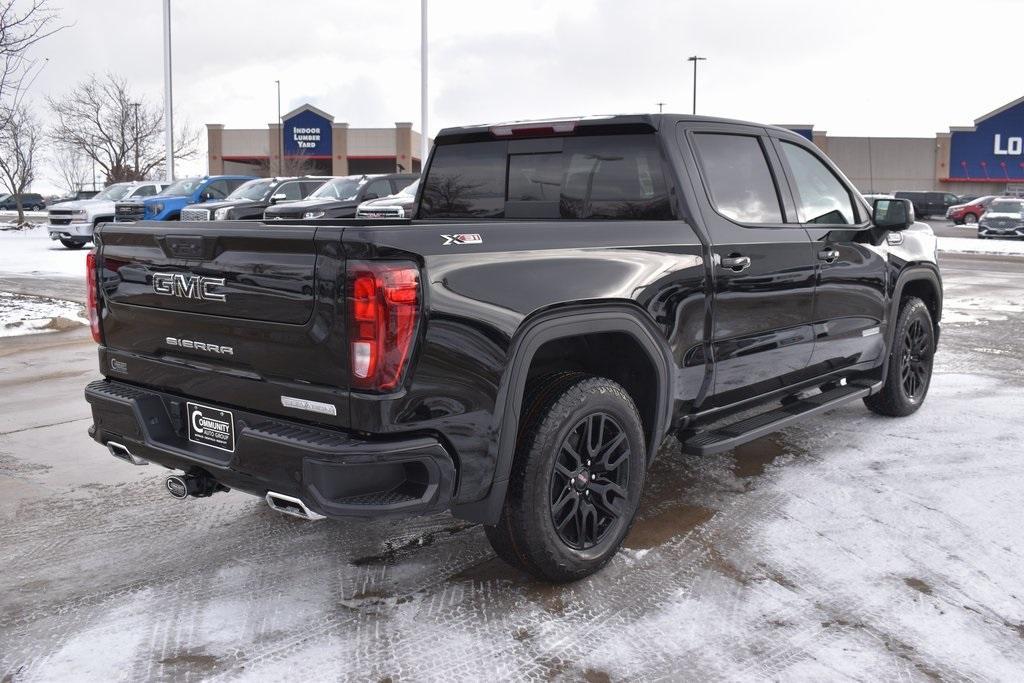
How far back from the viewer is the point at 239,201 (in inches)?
877

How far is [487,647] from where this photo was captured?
11.1 ft

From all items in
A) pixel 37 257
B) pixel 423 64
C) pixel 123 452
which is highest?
pixel 423 64

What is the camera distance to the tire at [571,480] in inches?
143

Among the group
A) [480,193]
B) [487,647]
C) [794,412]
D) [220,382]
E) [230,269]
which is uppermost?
[480,193]

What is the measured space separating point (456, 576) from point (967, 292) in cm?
1361

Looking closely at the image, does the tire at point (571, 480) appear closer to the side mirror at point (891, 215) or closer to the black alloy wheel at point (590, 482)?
the black alloy wheel at point (590, 482)

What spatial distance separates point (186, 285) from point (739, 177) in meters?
2.73

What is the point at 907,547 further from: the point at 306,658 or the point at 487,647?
the point at 306,658

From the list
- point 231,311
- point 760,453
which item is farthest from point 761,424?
point 231,311

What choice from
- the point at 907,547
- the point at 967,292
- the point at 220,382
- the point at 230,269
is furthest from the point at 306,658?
the point at 967,292

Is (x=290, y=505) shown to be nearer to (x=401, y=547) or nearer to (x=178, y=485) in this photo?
(x=178, y=485)

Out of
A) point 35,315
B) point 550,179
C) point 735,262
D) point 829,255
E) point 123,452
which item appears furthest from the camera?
point 35,315

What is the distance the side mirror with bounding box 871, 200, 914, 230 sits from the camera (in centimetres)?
573

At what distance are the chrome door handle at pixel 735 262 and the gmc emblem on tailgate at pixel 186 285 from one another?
7.38ft
